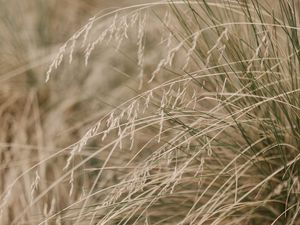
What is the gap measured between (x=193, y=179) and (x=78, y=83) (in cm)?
92

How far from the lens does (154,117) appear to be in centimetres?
214

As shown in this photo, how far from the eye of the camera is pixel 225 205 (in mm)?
1822

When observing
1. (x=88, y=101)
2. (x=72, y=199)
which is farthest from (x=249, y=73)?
(x=88, y=101)

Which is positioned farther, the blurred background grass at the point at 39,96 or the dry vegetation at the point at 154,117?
the blurred background grass at the point at 39,96

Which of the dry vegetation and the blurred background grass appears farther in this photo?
the blurred background grass

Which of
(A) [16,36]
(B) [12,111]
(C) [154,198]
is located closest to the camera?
(C) [154,198]

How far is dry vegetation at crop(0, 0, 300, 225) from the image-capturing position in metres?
1.84

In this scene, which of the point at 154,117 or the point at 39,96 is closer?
the point at 154,117

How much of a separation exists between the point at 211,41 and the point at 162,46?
0.58m

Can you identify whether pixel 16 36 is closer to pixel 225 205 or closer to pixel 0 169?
pixel 0 169

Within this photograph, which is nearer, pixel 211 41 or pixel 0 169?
pixel 211 41

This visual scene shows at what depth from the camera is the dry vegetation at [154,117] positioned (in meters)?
1.84

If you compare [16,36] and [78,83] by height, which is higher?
[16,36]

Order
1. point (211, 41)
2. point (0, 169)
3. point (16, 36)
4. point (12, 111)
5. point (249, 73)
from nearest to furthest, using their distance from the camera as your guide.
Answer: point (249, 73)
point (211, 41)
point (0, 169)
point (12, 111)
point (16, 36)
